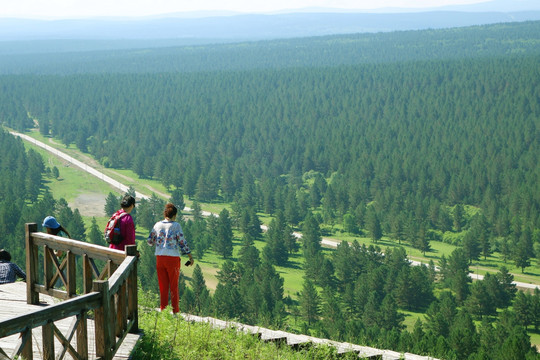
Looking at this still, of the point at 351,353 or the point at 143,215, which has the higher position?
the point at 351,353

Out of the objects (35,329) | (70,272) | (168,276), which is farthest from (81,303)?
(168,276)

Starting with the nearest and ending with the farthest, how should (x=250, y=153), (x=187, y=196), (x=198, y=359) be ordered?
(x=198, y=359) → (x=187, y=196) → (x=250, y=153)

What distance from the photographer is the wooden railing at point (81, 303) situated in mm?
8781

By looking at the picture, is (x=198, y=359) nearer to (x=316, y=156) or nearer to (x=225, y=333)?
(x=225, y=333)

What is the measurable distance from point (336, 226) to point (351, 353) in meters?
97.6

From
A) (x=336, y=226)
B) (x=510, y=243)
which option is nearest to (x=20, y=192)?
(x=336, y=226)

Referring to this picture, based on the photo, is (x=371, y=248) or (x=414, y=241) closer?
(x=371, y=248)

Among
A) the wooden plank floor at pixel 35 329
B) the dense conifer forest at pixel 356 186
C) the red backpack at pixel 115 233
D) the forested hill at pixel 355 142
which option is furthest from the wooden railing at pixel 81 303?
the forested hill at pixel 355 142

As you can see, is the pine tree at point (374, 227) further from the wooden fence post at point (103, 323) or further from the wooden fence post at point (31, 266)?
the wooden fence post at point (103, 323)

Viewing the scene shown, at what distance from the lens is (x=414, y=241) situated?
9894cm

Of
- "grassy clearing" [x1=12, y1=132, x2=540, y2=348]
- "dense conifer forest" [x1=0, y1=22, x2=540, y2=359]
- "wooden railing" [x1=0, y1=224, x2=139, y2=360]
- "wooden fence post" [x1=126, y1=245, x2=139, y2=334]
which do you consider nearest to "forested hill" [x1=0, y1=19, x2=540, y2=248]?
"dense conifer forest" [x1=0, y1=22, x2=540, y2=359]

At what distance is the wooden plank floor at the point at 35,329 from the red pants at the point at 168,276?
2087 millimetres

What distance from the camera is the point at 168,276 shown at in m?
14.2

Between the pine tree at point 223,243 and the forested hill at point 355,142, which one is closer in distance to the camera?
the pine tree at point 223,243
